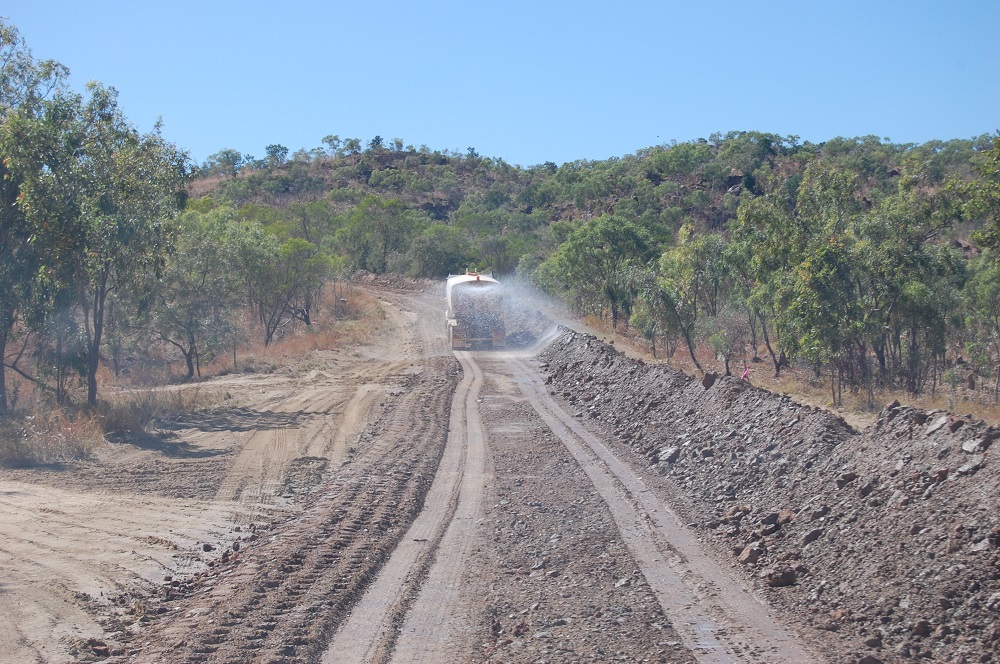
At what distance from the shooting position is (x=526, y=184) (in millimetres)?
128625

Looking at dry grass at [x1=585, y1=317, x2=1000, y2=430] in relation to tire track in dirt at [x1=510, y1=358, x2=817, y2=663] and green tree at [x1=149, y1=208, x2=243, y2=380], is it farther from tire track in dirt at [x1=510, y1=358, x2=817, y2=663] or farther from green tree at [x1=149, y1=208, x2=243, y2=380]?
green tree at [x1=149, y1=208, x2=243, y2=380]

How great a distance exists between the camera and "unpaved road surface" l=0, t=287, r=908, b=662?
7.48 metres

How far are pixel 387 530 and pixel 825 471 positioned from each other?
18.0 ft

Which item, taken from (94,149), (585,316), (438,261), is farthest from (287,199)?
(94,149)

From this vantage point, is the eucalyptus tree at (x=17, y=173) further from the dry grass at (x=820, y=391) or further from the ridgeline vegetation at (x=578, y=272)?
the dry grass at (x=820, y=391)

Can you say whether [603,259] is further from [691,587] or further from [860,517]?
[691,587]

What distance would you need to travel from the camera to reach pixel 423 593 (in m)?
8.79

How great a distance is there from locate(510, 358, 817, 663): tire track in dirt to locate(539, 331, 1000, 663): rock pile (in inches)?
12.3

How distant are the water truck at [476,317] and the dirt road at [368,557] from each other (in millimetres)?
16195

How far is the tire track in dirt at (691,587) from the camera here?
7391mm

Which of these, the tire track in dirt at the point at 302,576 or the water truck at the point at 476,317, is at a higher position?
the water truck at the point at 476,317

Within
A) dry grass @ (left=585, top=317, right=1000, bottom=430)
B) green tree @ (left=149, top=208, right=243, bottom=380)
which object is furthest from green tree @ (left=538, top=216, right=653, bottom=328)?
green tree @ (left=149, top=208, right=243, bottom=380)

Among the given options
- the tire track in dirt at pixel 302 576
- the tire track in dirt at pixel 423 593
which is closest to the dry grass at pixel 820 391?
the tire track in dirt at pixel 423 593

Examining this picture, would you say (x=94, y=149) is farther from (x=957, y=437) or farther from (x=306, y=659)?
(x=957, y=437)
